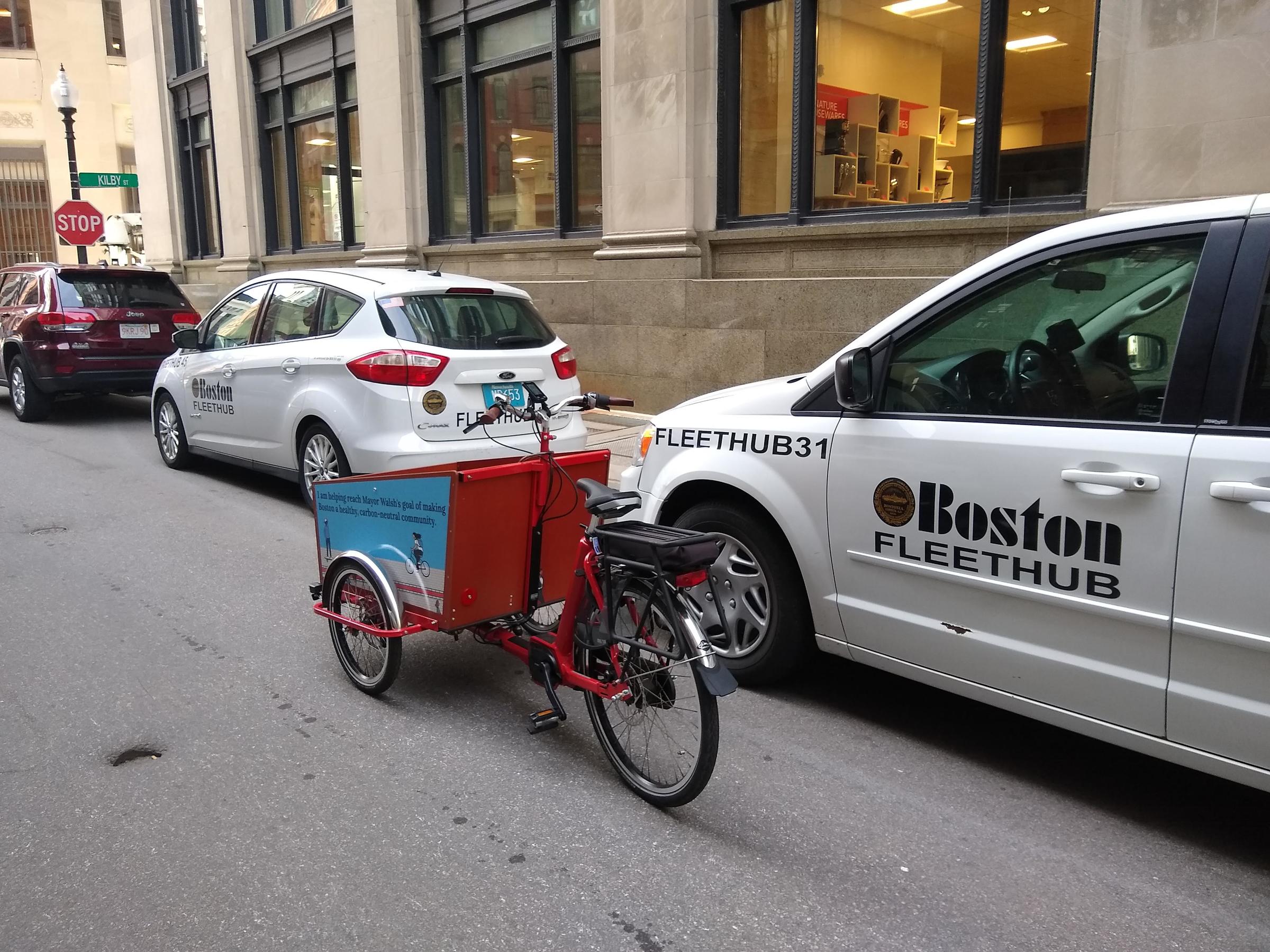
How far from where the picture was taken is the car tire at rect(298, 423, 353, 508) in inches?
303

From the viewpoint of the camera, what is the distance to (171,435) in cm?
1008

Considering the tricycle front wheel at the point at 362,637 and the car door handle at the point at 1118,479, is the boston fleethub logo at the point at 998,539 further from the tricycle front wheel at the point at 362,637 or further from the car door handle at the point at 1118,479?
the tricycle front wheel at the point at 362,637

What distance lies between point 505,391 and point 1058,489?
15.4ft

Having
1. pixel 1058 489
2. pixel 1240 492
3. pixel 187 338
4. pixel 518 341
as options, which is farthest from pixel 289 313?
pixel 1240 492

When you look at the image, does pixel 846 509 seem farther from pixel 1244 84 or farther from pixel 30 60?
pixel 30 60

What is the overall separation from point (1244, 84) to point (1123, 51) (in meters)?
1.00

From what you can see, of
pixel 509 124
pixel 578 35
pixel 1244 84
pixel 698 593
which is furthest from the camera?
pixel 509 124

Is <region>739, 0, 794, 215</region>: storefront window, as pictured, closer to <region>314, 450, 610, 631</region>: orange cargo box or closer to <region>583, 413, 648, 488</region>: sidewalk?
<region>583, 413, 648, 488</region>: sidewalk

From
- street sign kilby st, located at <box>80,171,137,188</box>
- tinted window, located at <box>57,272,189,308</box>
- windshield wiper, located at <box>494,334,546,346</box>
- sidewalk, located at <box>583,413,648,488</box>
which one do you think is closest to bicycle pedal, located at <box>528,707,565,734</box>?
windshield wiper, located at <box>494,334,546,346</box>

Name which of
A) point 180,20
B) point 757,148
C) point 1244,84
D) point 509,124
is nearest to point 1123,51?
point 1244,84

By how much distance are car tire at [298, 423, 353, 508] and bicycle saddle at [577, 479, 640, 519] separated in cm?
405

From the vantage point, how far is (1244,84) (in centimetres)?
781

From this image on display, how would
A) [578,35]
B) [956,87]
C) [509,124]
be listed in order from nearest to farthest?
1. [956,87]
2. [578,35]
3. [509,124]

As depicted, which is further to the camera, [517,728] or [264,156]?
[264,156]
